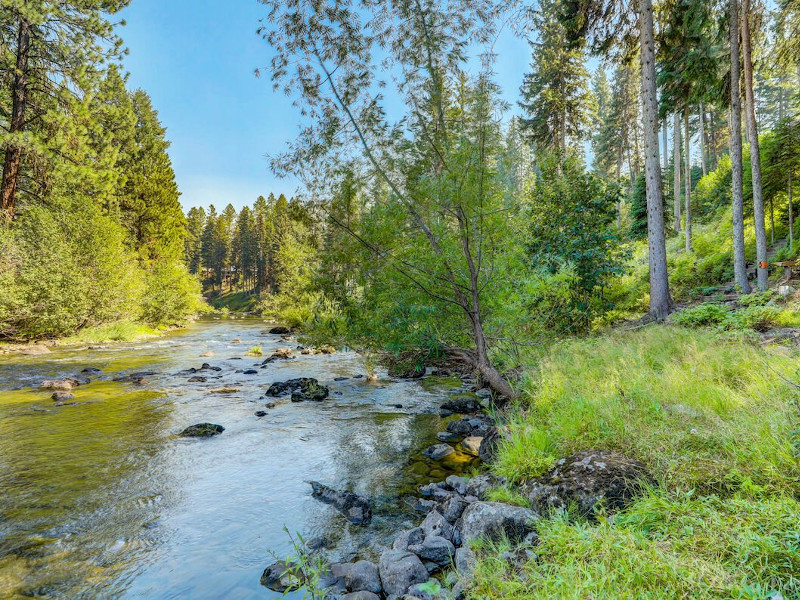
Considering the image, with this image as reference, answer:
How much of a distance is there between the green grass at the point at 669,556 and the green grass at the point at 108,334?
27054 mm

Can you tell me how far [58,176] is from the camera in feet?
57.2

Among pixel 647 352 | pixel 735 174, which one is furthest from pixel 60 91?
pixel 735 174

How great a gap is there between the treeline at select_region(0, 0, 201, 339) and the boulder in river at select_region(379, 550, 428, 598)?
20.7 metres

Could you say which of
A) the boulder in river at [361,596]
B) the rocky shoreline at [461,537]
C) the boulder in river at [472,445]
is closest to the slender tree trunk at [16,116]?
the boulder in river at [472,445]

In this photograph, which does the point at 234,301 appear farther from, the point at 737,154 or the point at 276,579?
the point at 276,579

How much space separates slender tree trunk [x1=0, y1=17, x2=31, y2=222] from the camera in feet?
54.8

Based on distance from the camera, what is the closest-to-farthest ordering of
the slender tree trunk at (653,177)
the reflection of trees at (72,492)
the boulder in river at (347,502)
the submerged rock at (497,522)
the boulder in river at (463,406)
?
1. the submerged rock at (497,522)
2. the reflection of trees at (72,492)
3. the boulder in river at (347,502)
4. the boulder in river at (463,406)
5. the slender tree trunk at (653,177)

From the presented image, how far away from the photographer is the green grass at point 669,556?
7.11 feet

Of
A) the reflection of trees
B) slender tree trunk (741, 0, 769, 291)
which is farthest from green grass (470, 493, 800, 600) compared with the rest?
slender tree trunk (741, 0, 769, 291)

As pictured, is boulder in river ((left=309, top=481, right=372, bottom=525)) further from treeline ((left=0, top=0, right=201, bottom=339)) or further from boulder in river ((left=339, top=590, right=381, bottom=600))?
treeline ((left=0, top=0, right=201, bottom=339))

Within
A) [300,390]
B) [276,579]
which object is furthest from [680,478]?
[300,390]

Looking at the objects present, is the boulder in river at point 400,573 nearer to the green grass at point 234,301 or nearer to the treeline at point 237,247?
the treeline at point 237,247

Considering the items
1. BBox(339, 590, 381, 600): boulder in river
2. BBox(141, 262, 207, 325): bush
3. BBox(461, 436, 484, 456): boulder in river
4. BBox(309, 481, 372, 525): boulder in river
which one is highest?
BBox(141, 262, 207, 325): bush

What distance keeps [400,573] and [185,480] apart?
4.60 meters
